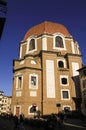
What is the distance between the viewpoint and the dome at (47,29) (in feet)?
147

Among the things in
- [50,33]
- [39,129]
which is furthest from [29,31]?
[39,129]

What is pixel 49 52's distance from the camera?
40438 millimetres

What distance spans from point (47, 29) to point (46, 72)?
40.5ft

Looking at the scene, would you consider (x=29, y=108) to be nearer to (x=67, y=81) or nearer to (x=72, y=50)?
(x=67, y=81)

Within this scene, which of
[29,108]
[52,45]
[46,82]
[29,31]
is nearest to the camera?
[29,108]

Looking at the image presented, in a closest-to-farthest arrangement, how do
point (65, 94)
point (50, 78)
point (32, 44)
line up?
point (50, 78) < point (65, 94) < point (32, 44)

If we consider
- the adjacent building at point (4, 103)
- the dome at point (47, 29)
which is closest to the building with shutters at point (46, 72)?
the dome at point (47, 29)

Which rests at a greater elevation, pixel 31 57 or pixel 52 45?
pixel 52 45

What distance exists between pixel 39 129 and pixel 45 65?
2064 centimetres

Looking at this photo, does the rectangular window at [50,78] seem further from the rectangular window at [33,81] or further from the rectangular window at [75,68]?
the rectangular window at [75,68]

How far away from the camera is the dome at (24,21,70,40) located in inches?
1769

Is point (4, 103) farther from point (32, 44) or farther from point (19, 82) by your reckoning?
point (19, 82)

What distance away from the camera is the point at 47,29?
44.9 metres


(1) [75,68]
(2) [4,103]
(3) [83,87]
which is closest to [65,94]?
(3) [83,87]
